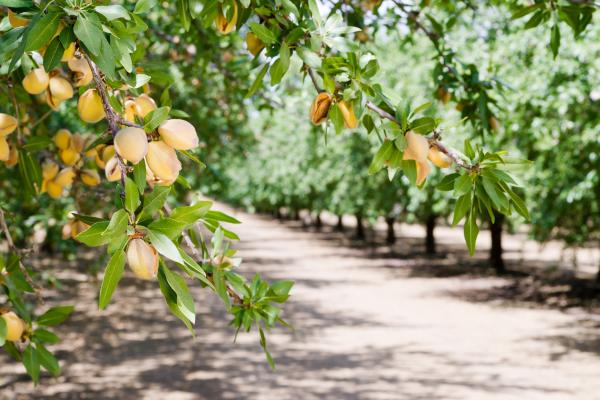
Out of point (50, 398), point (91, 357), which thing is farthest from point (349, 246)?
point (50, 398)

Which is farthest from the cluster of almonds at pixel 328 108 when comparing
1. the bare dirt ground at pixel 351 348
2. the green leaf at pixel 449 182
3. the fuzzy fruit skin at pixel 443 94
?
the bare dirt ground at pixel 351 348

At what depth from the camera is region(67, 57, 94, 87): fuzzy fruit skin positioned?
59.9 inches

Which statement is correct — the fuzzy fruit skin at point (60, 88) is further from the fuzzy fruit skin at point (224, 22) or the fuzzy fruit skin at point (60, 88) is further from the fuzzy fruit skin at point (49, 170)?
the fuzzy fruit skin at point (49, 170)

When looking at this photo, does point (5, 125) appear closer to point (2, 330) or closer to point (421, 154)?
point (2, 330)

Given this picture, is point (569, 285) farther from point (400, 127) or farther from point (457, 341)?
point (400, 127)

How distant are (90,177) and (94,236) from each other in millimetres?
1120

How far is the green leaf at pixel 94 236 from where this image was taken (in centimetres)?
104

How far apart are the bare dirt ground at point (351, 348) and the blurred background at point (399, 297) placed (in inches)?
1.3

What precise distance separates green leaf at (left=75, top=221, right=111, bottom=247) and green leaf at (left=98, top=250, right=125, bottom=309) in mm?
36

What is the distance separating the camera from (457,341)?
27.0ft

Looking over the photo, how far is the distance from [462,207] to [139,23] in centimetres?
82

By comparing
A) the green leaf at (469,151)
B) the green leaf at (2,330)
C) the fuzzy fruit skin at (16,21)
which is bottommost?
the green leaf at (2,330)

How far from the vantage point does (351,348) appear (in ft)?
25.8

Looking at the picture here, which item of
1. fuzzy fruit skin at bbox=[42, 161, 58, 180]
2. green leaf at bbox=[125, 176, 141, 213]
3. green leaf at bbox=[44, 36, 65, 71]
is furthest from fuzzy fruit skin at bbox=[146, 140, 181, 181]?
fuzzy fruit skin at bbox=[42, 161, 58, 180]
